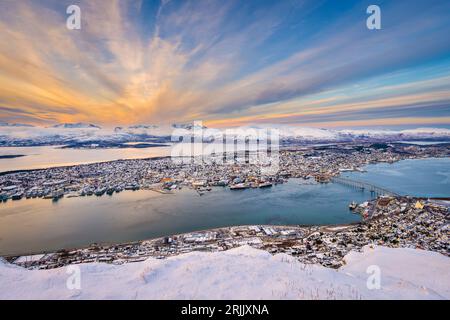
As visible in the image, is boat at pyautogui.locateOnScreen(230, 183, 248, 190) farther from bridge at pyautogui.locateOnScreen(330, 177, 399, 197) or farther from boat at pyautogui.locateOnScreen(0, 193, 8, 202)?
boat at pyautogui.locateOnScreen(0, 193, 8, 202)

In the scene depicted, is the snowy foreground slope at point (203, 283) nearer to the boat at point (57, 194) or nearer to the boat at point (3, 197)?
the boat at point (57, 194)

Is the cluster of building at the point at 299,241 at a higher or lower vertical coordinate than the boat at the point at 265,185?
lower

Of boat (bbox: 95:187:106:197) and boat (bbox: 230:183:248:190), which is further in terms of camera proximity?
boat (bbox: 230:183:248:190)

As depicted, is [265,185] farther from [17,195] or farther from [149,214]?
[17,195]

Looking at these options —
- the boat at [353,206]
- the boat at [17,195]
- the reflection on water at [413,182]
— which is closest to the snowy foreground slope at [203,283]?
the boat at [353,206]

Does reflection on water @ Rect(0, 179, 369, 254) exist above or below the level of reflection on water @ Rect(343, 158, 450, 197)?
below

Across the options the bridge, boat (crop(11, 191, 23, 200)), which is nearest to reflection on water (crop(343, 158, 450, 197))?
the bridge

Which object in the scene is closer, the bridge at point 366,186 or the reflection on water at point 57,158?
the bridge at point 366,186

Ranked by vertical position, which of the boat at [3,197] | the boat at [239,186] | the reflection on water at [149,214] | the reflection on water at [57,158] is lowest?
the reflection on water at [149,214]

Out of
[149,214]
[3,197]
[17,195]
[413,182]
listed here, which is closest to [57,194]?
[17,195]
